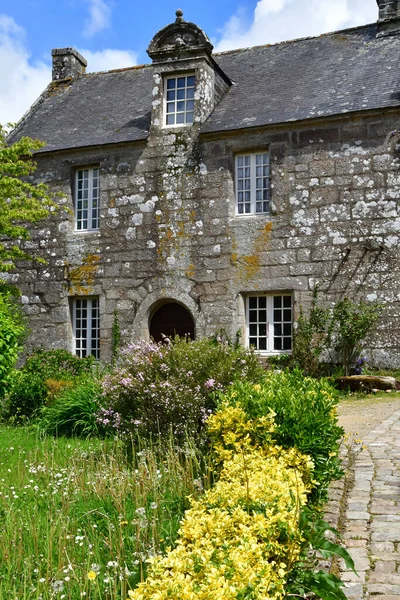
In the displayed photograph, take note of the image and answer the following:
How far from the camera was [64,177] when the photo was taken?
15.1m

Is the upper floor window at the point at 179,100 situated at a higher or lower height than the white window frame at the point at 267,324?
higher

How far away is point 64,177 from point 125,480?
36.7ft

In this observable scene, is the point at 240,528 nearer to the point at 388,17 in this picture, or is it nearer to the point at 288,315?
the point at 288,315

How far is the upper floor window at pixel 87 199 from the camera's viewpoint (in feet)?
49.0

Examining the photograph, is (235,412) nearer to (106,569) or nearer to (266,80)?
(106,569)

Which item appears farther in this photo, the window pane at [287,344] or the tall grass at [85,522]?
the window pane at [287,344]

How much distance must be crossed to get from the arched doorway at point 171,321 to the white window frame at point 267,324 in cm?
Answer: 137

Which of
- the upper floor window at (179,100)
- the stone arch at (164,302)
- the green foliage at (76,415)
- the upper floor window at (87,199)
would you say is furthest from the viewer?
the upper floor window at (87,199)

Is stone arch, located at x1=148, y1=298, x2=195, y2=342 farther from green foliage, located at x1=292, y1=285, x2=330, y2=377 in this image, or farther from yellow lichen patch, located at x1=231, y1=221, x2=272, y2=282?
green foliage, located at x1=292, y1=285, x2=330, y2=377

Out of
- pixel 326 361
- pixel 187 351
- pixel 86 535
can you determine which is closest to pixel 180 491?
pixel 86 535

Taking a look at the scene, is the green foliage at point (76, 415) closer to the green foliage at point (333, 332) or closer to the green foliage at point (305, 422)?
the green foliage at point (305, 422)

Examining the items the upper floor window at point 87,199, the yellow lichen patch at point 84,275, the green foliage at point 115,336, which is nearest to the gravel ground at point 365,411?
the green foliage at point 115,336

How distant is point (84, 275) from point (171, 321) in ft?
7.14

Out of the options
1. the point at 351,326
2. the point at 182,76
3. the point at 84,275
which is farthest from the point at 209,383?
the point at 182,76
